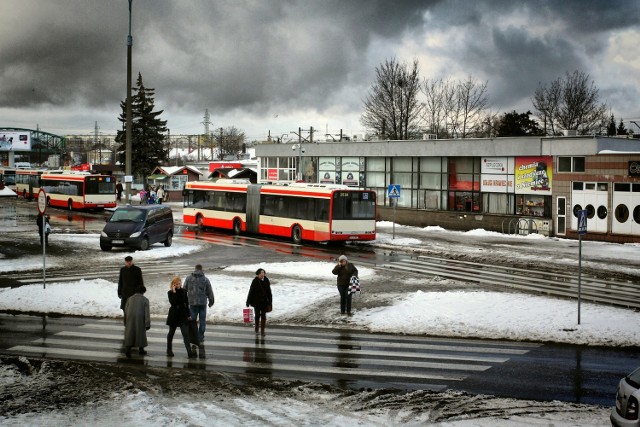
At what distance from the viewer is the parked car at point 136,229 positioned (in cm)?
3228

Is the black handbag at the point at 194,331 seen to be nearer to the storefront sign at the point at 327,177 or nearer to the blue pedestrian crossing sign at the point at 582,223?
the blue pedestrian crossing sign at the point at 582,223

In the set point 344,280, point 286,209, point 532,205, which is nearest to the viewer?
point 344,280

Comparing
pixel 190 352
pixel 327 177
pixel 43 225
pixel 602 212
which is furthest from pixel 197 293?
pixel 327 177

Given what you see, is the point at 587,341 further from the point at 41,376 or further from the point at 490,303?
the point at 41,376

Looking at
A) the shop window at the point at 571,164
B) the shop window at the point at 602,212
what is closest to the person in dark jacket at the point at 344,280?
the shop window at the point at 602,212

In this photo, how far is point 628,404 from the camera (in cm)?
897

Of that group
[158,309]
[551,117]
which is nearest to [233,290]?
[158,309]

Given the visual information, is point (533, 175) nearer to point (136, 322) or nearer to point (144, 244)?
point (144, 244)

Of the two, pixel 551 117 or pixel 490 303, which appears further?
pixel 551 117

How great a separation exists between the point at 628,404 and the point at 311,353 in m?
7.24

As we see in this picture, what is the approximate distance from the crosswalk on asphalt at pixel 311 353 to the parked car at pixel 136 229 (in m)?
14.9

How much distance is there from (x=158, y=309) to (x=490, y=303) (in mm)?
9062

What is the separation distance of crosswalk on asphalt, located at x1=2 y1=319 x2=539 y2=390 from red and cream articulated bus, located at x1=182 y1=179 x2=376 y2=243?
17.8 meters

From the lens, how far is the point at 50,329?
17.4 m
